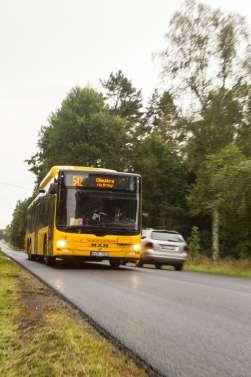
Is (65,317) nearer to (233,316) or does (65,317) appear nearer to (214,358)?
(233,316)

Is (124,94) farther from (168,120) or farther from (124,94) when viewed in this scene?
(168,120)

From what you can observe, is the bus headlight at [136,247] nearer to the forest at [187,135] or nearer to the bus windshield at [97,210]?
the bus windshield at [97,210]

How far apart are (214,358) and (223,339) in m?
1.05

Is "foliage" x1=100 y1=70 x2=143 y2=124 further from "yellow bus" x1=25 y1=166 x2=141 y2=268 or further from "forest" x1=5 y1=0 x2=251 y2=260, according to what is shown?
"yellow bus" x1=25 y1=166 x2=141 y2=268

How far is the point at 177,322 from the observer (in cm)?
771

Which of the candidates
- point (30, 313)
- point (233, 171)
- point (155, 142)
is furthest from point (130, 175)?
point (155, 142)

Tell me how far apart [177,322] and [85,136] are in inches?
2013

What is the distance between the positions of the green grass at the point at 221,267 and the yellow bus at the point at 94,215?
5.58 metres

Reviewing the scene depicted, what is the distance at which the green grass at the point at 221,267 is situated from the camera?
24.8 metres

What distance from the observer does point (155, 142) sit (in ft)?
191

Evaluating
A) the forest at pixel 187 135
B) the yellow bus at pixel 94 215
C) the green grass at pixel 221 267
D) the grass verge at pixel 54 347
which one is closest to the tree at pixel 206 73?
the forest at pixel 187 135

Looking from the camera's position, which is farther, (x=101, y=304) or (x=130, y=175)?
(x=130, y=175)

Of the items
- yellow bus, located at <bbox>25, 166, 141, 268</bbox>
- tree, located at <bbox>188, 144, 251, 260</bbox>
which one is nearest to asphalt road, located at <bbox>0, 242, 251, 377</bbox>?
yellow bus, located at <bbox>25, 166, 141, 268</bbox>

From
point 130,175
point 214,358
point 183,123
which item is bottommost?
point 214,358
